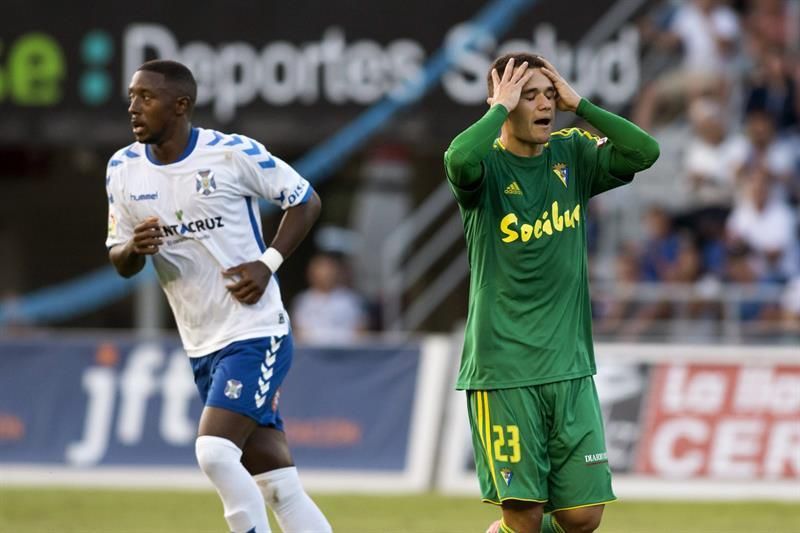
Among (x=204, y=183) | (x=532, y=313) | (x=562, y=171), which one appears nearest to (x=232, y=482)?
(x=204, y=183)

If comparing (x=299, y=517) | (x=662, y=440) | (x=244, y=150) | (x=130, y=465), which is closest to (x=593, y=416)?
(x=299, y=517)

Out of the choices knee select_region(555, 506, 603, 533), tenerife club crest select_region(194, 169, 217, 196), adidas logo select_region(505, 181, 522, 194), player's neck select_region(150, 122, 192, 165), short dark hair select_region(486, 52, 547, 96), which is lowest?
knee select_region(555, 506, 603, 533)

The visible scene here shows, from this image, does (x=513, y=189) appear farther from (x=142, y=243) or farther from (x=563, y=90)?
(x=142, y=243)

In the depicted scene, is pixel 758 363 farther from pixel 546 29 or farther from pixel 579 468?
pixel 579 468

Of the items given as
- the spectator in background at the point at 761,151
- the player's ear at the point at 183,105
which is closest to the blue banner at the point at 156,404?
the spectator in background at the point at 761,151

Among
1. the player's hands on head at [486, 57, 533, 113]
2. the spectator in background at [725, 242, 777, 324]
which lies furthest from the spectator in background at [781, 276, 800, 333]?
the player's hands on head at [486, 57, 533, 113]

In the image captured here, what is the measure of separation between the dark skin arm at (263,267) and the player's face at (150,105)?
0.75 meters

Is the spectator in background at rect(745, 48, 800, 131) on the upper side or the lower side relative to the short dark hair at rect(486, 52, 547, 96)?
upper

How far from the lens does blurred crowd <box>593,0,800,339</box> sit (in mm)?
15125

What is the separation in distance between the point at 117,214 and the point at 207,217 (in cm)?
53

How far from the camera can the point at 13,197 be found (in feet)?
72.9

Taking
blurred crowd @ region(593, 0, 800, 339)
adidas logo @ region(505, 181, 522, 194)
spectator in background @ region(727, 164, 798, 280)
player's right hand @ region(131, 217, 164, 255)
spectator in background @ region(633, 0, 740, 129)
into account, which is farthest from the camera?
spectator in background @ region(633, 0, 740, 129)

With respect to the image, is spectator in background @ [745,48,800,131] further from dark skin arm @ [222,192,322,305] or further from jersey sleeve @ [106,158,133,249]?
jersey sleeve @ [106,158,133,249]

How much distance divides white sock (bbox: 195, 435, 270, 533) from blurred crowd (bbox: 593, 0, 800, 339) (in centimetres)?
808
